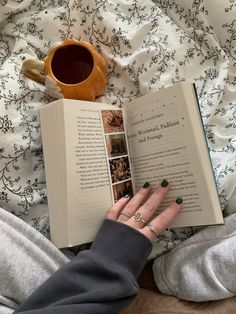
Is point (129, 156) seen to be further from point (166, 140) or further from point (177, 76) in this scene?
point (177, 76)

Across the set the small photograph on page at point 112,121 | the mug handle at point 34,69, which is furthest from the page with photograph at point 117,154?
the mug handle at point 34,69

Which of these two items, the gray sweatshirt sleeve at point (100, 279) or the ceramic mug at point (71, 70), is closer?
the gray sweatshirt sleeve at point (100, 279)

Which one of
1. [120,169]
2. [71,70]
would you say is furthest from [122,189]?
[71,70]

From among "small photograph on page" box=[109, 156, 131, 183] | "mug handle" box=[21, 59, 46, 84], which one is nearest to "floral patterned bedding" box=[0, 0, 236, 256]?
"mug handle" box=[21, 59, 46, 84]

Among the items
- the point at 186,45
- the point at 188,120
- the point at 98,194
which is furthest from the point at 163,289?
the point at 186,45

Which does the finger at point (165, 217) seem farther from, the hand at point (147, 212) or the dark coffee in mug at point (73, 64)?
the dark coffee in mug at point (73, 64)

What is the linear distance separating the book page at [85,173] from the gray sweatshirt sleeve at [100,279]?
0.03 metres

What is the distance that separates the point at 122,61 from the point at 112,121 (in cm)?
14

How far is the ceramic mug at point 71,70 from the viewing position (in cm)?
76

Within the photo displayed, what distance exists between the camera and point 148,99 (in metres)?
0.76

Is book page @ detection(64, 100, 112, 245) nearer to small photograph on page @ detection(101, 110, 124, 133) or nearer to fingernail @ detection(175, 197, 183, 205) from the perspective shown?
small photograph on page @ detection(101, 110, 124, 133)

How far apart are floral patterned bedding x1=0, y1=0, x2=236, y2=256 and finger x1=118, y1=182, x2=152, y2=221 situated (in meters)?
0.09

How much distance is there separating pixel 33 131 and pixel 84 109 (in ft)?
0.38

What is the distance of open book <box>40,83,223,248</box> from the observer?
0.72 metres
